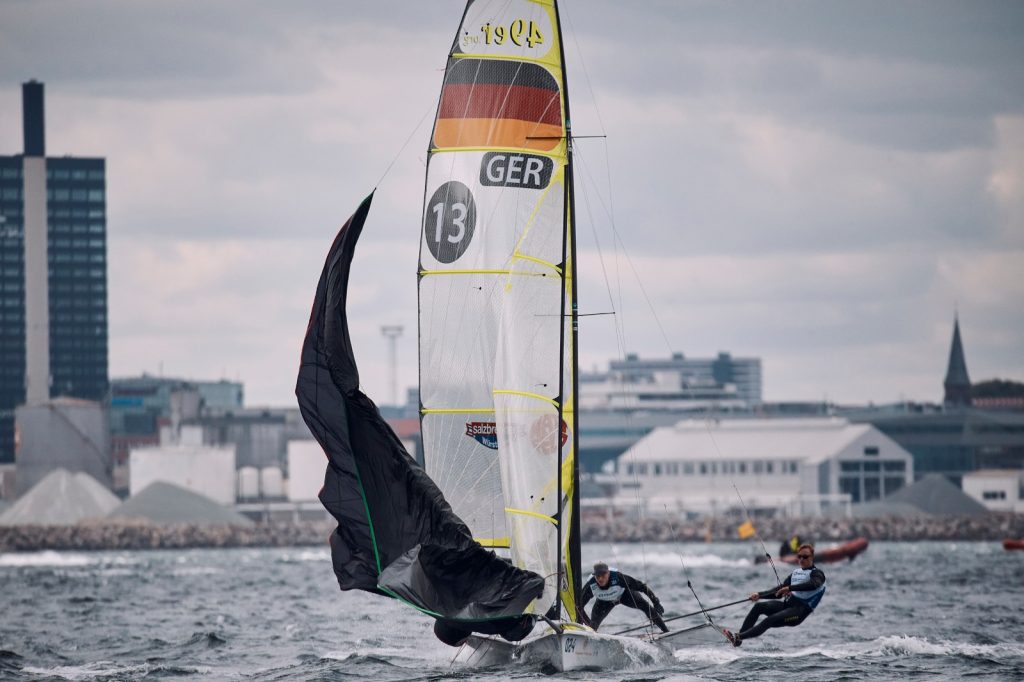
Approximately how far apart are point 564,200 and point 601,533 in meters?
86.4

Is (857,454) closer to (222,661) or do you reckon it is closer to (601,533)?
(601,533)

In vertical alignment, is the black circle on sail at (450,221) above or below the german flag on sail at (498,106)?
below

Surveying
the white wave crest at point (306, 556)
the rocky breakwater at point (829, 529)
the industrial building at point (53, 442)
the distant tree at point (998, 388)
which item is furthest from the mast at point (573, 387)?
the distant tree at point (998, 388)

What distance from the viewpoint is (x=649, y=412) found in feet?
617

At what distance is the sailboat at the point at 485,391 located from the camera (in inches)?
1057

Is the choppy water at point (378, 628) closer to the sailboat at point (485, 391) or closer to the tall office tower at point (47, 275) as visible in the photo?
the sailboat at point (485, 391)

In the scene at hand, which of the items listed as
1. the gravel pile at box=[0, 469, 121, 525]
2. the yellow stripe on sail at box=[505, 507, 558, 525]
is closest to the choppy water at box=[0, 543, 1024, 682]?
the yellow stripe on sail at box=[505, 507, 558, 525]

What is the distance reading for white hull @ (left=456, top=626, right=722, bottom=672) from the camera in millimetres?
26672

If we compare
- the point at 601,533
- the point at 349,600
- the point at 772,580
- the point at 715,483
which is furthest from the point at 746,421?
the point at 349,600

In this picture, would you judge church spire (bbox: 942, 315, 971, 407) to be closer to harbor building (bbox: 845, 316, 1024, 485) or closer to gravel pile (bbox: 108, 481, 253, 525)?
harbor building (bbox: 845, 316, 1024, 485)

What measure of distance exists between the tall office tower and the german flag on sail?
144 meters

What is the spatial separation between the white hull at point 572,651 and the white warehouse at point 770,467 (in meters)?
99.0

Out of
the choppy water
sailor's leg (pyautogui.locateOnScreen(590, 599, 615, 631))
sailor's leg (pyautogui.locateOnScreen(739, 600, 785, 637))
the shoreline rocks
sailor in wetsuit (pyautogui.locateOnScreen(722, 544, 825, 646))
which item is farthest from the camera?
the shoreline rocks

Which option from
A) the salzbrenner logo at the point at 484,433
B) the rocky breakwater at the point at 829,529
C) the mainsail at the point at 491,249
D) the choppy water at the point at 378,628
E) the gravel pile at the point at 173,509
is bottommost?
the rocky breakwater at the point at 829,529
